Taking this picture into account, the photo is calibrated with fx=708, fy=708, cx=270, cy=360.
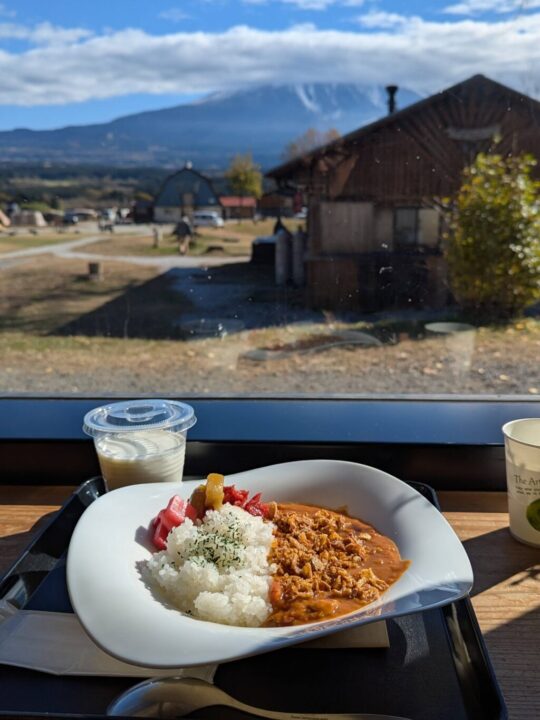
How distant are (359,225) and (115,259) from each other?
0.56 meters

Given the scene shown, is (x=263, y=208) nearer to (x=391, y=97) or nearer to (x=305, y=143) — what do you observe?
(x=305, y=143)

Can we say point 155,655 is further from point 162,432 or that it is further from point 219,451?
point 219,451

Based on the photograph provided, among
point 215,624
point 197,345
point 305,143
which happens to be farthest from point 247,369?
point 215,624

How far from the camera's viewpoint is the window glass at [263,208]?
4.99 ft

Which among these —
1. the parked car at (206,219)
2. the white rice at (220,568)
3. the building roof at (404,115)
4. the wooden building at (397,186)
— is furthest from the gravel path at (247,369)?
the white rice at (220,568)

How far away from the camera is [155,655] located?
28.4 inches

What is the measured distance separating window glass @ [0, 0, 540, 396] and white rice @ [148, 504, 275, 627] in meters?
0.68

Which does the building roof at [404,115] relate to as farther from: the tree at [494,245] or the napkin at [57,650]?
the napkin at [57,650]

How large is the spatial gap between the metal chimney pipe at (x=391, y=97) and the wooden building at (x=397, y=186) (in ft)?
0.04

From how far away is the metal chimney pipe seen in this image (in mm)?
1514

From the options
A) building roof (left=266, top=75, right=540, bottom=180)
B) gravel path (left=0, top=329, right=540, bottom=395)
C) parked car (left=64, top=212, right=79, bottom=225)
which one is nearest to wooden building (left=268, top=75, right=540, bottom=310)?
building roof (left=266, top=75, right=540, bottom=180)

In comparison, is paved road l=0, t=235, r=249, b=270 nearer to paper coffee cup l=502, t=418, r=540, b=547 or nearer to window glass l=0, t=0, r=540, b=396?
window glass l=0, t=0, r=540, b=396

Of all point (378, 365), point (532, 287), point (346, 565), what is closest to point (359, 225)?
point (378, 365)

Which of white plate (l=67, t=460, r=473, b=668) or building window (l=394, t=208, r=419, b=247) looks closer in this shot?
white plate (l=67, t=460, r=473, b=668)
